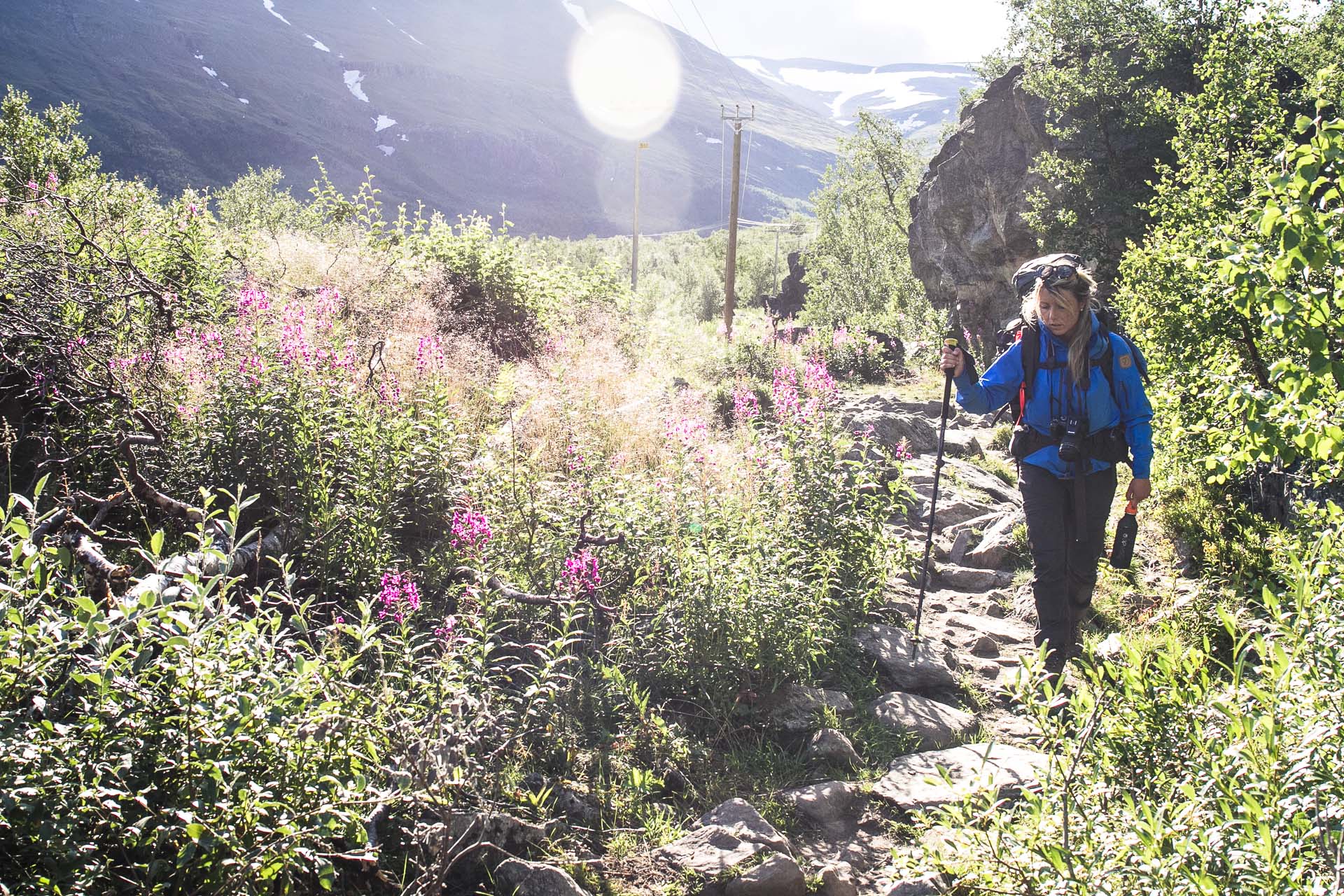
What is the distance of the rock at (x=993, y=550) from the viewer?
6.50m

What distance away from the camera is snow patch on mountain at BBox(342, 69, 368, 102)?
188 meters

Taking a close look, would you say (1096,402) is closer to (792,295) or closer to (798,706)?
(798,706)

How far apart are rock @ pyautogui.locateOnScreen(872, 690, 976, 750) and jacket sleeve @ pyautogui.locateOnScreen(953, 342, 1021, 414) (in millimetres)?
1610

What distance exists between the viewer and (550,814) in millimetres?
3176

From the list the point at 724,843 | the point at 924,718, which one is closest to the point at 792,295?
the point at 924,718

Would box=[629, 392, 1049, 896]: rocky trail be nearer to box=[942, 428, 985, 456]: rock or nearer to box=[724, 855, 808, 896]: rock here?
box=[724, 855, 808, 896]: rock

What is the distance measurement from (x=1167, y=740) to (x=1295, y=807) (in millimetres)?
665

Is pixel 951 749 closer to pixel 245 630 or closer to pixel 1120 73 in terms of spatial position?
pixel 245 630

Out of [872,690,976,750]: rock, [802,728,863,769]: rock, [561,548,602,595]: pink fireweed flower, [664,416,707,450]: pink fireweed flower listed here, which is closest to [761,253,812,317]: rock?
[664,416,707,450]: pink fireweed flower

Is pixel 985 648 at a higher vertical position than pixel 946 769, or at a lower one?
lower

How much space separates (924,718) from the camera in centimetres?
414

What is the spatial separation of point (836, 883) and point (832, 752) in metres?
0.87

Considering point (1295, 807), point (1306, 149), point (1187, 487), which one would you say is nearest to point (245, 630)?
point (1295, 807)

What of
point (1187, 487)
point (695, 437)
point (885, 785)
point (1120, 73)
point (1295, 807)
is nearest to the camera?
point (1295, 807)
